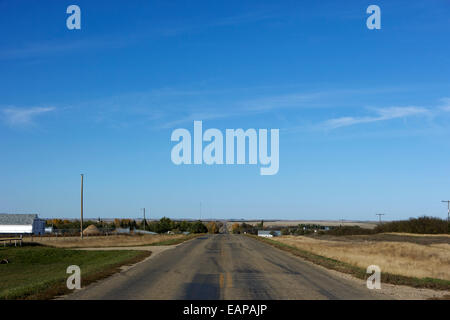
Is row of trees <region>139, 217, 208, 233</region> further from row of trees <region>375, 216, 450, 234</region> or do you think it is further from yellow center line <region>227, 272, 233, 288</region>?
yellow center line <region>227, 272, 233, 288</region>

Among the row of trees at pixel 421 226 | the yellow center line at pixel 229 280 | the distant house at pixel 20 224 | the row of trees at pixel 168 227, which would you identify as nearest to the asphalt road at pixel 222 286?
the yellow center line at pixel 229 280

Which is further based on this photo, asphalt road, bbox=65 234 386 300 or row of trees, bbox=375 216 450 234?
row of trees, bbox=375 216 450 234

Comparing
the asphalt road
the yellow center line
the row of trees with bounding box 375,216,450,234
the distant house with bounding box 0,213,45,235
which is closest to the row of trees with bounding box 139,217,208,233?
the distant house with bounding box 0,213,45,235

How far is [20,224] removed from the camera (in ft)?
326

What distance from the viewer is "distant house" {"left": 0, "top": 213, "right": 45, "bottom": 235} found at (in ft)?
321

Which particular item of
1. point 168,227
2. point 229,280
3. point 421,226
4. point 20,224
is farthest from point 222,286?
point 168,227

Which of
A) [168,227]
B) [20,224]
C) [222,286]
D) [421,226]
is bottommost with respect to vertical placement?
[168,227]

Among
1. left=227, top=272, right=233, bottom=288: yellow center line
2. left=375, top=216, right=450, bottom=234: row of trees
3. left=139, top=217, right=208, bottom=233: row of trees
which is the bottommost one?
left=139, top=217, right=208, bottom=233: row of trees

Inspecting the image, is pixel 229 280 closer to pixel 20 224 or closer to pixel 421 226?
pixel 20 224

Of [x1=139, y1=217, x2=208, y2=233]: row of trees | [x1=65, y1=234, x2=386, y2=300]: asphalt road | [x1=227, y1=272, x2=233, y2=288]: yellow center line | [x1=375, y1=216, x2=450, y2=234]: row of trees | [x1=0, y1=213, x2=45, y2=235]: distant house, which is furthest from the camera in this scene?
[x1=139, y1=217, x2=208, y2=233]: row of trees
